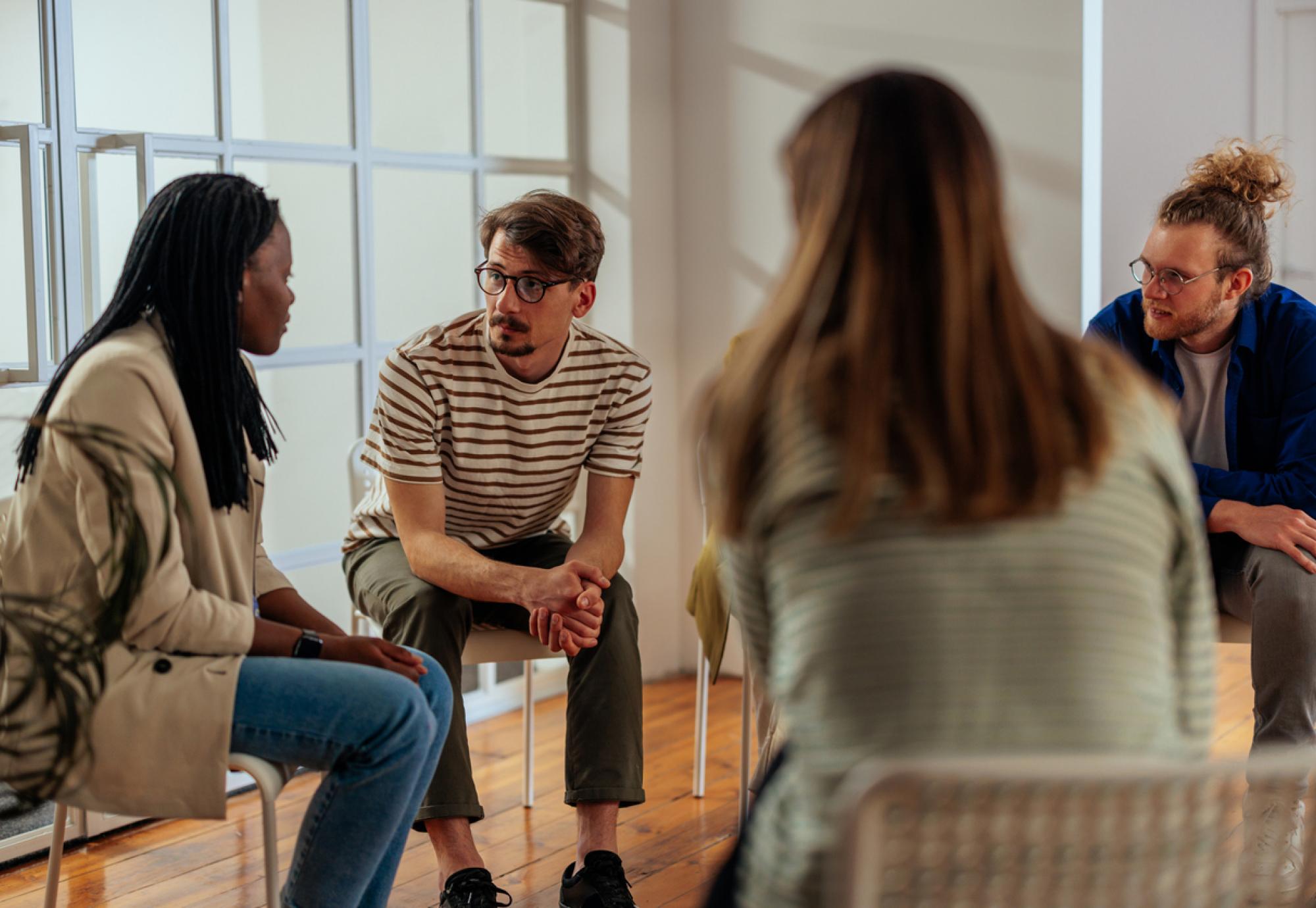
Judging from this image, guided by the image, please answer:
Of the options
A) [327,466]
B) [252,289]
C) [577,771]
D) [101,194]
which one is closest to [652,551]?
[327,466]

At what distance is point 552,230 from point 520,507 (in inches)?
18.8

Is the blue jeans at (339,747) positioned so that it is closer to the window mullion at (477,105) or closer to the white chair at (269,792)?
the white chair at (269,792)

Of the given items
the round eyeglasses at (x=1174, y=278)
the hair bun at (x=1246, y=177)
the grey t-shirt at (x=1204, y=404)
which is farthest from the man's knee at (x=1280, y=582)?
the hair bun at (x=1246, y=177)

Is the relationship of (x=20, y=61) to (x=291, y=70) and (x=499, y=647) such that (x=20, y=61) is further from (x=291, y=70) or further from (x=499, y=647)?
(x=499, y=647)

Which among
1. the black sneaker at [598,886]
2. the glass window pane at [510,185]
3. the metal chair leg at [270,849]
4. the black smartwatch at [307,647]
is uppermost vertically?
the glass window pane at [510,185]

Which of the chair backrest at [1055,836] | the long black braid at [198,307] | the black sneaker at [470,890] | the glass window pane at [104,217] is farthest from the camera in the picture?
the glass window pane at [104,217]

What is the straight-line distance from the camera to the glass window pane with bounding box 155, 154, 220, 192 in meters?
2.54

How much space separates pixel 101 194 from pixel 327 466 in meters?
0.75

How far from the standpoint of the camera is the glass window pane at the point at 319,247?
2.82 m

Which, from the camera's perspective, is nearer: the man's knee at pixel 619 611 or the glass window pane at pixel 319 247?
the man's knee at pixel 619 611

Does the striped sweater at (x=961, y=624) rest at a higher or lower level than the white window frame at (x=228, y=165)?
lower

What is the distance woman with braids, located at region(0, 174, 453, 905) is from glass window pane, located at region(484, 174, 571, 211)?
4.92 ft

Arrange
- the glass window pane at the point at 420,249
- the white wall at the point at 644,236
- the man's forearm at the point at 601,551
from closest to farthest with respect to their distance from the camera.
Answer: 1. the man's forearm at the point at 601,551
2. the glass window pane at the point at 420,249
3. the white wall at the point at 644,236

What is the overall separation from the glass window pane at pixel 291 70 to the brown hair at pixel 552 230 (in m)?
0.70
